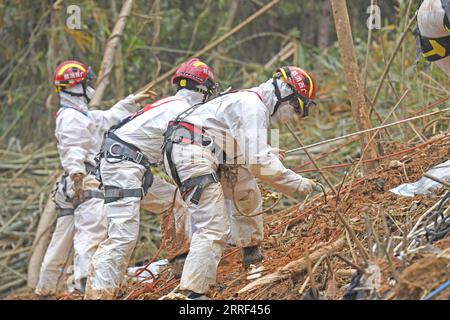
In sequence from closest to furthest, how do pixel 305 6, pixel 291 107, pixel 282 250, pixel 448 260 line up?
pixel 448 260 → pixel 291 107 → pixel 282 250 → pixel 305 6

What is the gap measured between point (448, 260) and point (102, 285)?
262 centimetres

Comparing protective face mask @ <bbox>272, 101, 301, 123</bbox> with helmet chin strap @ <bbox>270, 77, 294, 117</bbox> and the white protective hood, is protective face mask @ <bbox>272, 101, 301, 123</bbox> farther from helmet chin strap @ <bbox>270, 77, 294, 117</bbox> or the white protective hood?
the white protective hood

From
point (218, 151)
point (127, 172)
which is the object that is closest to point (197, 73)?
point (218, 151)

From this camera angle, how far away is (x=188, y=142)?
5688 millimetres

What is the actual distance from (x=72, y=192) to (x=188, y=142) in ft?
6.99

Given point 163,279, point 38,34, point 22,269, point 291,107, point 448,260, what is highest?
point 38,34

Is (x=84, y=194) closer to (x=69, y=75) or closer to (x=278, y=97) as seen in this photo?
(x=69, y=75)

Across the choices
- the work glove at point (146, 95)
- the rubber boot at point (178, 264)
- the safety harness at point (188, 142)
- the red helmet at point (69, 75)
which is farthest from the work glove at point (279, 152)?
the red helmet at point (69, 75)

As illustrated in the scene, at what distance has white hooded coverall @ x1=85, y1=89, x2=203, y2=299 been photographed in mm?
5910

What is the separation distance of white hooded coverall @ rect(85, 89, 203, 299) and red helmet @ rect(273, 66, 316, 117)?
0.81 metres

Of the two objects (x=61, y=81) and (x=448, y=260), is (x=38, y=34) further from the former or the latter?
(x=448, y=260)

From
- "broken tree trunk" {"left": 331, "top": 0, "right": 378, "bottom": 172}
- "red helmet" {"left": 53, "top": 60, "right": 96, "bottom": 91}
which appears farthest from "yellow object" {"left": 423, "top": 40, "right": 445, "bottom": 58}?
"red helmet" {"left": 53, "top": 60, "right": 96, "bottom": 91}
